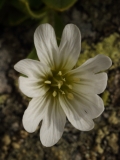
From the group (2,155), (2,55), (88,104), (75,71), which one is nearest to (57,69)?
(75,71)

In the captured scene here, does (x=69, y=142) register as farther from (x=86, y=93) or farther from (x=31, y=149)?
(x=86, y=93)

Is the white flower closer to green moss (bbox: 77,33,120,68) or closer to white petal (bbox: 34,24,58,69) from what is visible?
white petal (bbox: 34,24,58,69)

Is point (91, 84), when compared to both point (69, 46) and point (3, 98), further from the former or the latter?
point (3, 98)

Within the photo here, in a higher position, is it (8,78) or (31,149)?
(8,78)

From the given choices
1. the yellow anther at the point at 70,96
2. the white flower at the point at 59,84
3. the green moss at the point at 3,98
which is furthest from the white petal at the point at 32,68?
the green moss at the point at 3,98

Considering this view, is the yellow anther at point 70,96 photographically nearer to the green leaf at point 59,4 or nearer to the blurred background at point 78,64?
the blurred background at point 78,64
